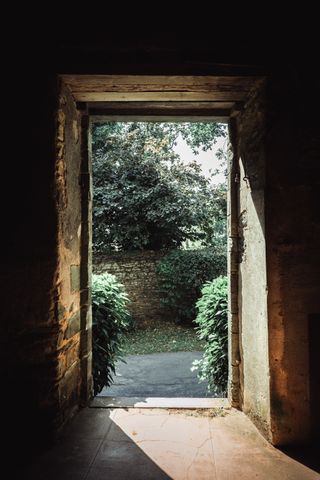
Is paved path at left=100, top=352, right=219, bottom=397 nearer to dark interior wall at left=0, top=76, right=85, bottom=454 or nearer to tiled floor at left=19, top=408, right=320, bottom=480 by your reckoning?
tiled floor at left=19, top=408, right=320, bottom=480

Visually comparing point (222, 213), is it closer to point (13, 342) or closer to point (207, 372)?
point (207, 372)

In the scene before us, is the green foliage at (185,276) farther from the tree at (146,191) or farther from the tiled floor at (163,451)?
the tiled floor at (163,451)

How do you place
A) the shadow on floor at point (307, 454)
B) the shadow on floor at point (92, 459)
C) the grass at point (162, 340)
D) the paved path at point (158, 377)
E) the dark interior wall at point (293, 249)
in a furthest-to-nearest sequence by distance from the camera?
the grass at point (162, 340)
the paved path at point (158, 377)
the dark interior wall at point (293, 249)
the shadow on floor at point (307, 454)
the shadow on floor at point (92, 459)

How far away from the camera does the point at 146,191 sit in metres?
10.3

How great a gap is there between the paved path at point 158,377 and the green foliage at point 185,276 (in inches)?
93.6

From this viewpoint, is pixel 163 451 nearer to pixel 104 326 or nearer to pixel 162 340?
pixel 104 326

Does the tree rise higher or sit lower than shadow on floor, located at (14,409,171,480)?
higher

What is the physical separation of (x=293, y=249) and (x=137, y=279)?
7.71m

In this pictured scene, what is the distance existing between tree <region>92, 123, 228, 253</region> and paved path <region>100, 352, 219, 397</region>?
4.14m

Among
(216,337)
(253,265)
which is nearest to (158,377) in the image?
(216,337)

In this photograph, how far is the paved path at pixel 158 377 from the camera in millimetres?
5098

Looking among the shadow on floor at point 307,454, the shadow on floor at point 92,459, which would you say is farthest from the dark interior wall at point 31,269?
the shadow on floor at point 307,454

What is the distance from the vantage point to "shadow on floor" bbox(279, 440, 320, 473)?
2.21 m

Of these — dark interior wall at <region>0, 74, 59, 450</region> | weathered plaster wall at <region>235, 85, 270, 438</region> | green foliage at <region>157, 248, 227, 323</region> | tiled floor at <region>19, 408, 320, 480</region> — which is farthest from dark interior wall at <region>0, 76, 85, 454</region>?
green foliage at <region>157, 248, 227, 323</region>
